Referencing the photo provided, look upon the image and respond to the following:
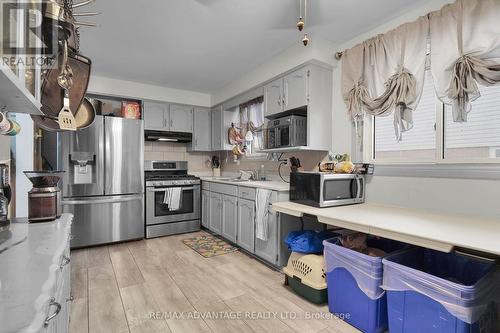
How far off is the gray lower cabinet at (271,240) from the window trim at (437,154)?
1.06 meters

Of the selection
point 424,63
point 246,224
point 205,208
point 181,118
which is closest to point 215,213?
point 205,208

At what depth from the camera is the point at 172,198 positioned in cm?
384

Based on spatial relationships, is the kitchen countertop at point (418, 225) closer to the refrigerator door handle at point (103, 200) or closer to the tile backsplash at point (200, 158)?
the tile backsplash at point (200, 158)

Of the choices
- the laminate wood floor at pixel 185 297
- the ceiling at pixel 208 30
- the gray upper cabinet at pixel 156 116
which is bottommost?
the laminate wood floor at pixel 185 297

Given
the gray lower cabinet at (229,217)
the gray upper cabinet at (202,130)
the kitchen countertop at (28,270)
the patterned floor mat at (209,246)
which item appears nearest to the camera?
the kitchen countertop at (28,270)

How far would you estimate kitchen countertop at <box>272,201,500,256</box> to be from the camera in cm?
125

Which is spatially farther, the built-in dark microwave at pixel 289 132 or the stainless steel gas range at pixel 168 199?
the stainless steel gas range at pixel 168 199

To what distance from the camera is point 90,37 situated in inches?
104

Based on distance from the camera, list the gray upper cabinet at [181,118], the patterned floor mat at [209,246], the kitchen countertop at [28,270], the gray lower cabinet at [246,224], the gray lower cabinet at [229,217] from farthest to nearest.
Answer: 1. the gray upper cabinet at [181,118]
2. the gray lower cabinet at [229,217]
3. the patterned floor mat at [209,246]
4. the gray lower cabinet at [246,224]
5. the kitchen countertop at [28,270]

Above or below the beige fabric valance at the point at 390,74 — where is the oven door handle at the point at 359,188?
below

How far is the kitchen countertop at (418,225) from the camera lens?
4.10ft

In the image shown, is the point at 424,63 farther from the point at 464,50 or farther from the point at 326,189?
the point at 326,189

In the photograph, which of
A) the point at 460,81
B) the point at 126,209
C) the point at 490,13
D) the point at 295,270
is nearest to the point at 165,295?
the point at 295,270

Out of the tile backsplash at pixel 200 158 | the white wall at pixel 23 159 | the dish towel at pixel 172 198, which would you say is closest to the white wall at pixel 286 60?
the tile backsplash at pixel 200 158
